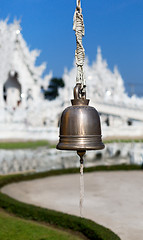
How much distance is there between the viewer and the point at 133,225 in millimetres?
6035

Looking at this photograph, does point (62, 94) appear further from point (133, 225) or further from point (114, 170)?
point (133, 225)

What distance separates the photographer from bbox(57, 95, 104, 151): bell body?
2900 mm

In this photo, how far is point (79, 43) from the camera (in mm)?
3029

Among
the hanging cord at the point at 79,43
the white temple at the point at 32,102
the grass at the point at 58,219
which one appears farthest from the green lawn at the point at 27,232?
the white temple at the point at 32,102

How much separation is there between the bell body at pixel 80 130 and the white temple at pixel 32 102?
18679mm

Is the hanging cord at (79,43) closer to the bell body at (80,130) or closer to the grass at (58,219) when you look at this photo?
the bell body at (80,130)

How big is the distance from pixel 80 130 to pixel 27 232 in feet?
11.1

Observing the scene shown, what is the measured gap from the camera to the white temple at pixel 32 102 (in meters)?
23.0

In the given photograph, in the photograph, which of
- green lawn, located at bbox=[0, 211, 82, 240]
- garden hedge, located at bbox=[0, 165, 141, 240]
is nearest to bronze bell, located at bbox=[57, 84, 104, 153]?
garden hedge, located at bbox=[0, 165, 141, 240]

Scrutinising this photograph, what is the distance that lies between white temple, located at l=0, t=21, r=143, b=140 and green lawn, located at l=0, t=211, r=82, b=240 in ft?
50.6

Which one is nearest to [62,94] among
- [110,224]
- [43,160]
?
[43,160]

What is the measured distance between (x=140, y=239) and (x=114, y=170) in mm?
7190

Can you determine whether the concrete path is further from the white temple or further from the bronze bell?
the white temple

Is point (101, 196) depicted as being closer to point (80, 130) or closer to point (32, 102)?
point (80, 130)
